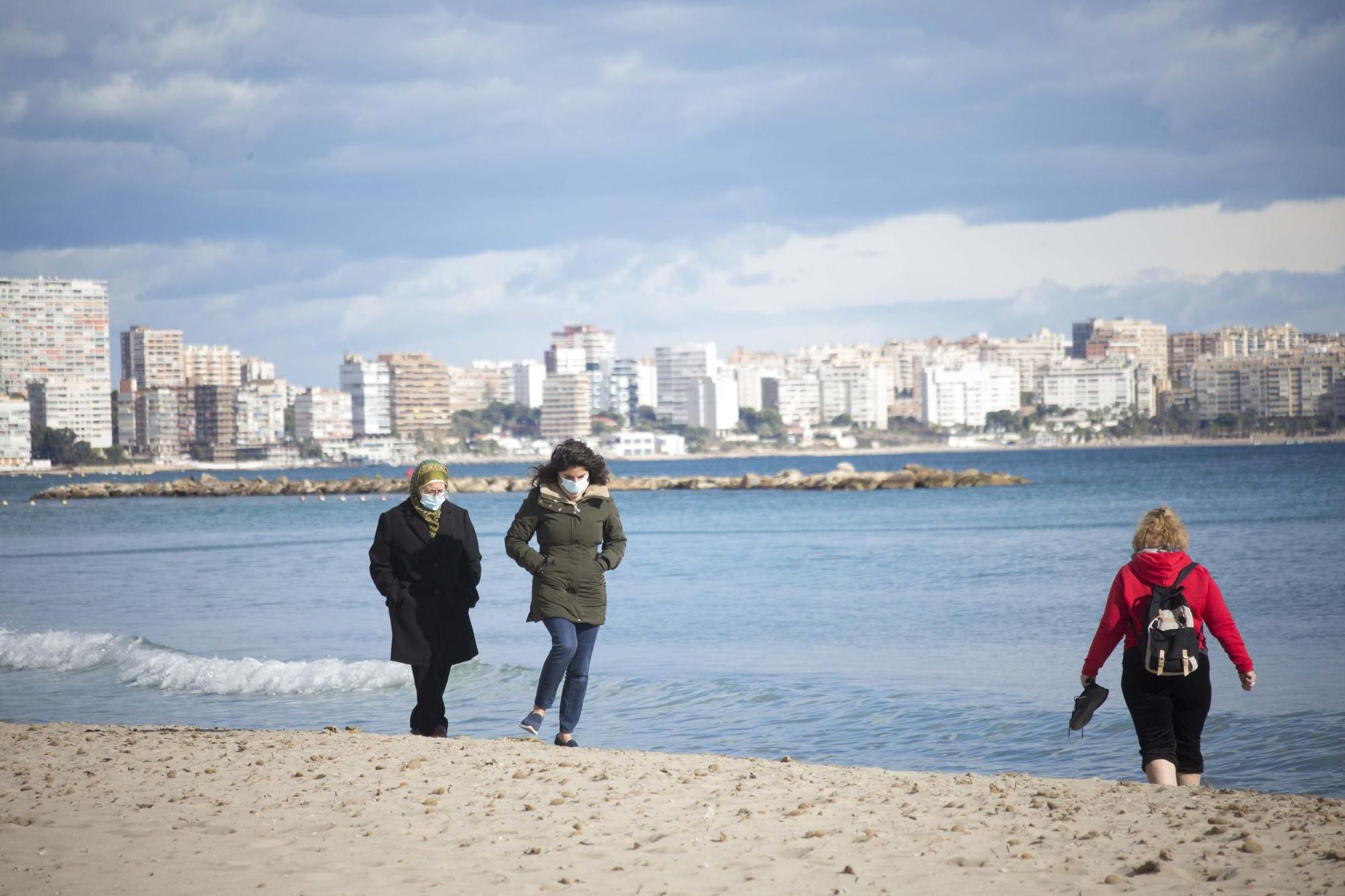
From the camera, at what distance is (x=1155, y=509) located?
5719mm

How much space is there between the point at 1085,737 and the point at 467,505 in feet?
180

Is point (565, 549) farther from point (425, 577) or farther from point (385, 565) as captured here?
point (385, 565)

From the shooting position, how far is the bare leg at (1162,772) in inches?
227

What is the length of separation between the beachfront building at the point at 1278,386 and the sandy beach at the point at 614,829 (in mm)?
183768

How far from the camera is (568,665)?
7.45 metres

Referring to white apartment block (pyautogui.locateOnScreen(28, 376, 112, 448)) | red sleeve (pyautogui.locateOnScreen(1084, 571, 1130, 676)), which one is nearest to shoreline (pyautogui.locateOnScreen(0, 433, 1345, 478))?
white apartment block (pyautogui.locateOnScreen(28, 376, 112, 448))

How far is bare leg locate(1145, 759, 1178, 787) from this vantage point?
5762mm

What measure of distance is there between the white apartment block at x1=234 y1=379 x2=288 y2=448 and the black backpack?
7734 inches

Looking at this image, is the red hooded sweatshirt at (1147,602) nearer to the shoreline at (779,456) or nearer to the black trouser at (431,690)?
the black trouser at (431,690)

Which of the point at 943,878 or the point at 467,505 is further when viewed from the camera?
the point at 467,505

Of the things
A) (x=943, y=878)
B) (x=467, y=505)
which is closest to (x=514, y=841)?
(x=943, y=878)

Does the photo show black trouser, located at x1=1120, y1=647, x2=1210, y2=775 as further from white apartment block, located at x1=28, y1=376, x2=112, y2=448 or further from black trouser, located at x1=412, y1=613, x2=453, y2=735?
white apartment block, located at x1=28, y1=376, x2=112, y2=448

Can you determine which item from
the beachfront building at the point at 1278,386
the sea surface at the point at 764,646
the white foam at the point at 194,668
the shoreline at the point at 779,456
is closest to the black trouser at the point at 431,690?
the sea surface at the point at 764,646

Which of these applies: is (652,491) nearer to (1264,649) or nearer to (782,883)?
(1264,649)
